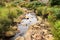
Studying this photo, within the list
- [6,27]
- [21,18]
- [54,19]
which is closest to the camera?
[6,27]

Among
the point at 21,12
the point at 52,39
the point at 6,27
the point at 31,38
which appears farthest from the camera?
the point at 21,12

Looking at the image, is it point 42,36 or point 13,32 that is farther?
point 13,32

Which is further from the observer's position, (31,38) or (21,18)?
(21,18)

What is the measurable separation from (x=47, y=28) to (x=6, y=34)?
15.3 ft

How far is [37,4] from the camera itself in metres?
32.9

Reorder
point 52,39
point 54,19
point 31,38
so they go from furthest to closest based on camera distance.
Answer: point 54,19 < point 31,38 < point 52,39

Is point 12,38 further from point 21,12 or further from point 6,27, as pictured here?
point 21,12

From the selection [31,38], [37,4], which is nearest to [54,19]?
[31,38]

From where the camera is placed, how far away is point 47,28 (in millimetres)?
17922

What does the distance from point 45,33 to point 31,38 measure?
5.51ft

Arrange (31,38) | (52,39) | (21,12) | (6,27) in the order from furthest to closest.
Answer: (21,12) → (6,27) → (31,38) → (52,39)

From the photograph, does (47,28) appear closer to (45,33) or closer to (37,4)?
(45,33)

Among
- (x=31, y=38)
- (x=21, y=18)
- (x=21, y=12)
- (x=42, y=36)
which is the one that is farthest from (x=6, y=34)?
(x=21, y=12)

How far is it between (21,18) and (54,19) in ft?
24.3
